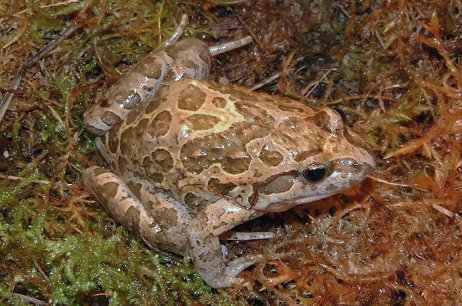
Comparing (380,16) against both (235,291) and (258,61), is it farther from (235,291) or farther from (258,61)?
(235,291)

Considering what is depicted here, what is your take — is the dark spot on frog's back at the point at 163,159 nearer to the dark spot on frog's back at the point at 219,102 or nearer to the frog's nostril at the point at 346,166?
the dark spot on frog's back at the point at 219,102

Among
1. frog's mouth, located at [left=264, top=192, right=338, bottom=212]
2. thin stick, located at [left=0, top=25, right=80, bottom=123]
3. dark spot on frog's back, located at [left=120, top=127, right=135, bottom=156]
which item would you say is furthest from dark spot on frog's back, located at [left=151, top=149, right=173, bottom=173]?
thin stick, located at [left=0, top=25, right=80, bottom=123]

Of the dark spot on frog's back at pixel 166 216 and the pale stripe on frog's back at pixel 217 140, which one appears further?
the dark spot on frog's back at pixel 166 216

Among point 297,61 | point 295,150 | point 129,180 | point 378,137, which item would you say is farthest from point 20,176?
point 378,137

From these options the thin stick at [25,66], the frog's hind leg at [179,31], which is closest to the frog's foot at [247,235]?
the frog's hind leg at [179,31]

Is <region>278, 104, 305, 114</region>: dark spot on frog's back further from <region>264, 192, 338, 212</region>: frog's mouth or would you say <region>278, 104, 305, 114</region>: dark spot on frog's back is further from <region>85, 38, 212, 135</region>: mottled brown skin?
<region>85, 38, 212, 135</region>: mottled brown skin

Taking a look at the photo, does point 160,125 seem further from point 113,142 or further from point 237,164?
point 237,164
